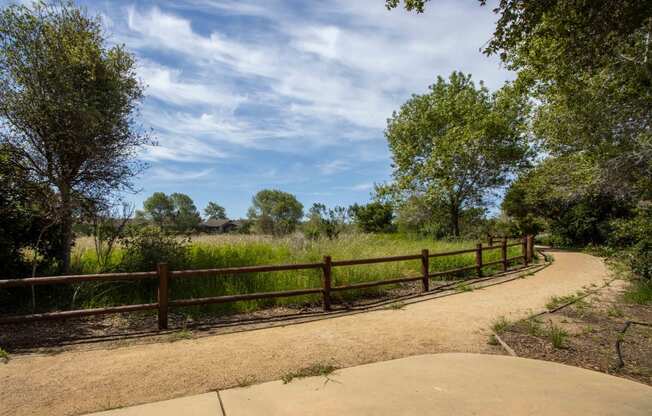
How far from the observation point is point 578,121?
415 inches

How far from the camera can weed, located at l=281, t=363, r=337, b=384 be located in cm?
396

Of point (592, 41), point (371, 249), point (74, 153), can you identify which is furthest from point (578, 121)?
point (74, 153)

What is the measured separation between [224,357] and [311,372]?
1.24m

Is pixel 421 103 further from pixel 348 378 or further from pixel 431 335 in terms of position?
pixel 348 378

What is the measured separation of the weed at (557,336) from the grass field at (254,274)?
408 cm

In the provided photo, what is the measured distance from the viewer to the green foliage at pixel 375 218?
33438 millimetres

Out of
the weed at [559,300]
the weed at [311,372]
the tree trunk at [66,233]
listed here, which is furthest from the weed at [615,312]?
the tree trunk at [66,233]

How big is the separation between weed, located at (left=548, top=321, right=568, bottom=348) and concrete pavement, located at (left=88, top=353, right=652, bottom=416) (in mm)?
715

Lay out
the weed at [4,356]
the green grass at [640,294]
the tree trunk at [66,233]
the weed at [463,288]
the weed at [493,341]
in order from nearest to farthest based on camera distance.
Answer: the weed at [4,356] < the weed at [493,341] < the green grass at [640,294] < the tree trunk at [66,233] < the weed at [463,288]

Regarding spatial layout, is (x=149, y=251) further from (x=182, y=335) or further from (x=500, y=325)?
(x=500, y=325)

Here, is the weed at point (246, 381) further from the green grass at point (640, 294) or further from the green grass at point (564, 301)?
the green grass at point (640, 294)

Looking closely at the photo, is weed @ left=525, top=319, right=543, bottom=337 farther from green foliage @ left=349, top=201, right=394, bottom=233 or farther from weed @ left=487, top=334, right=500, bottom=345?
green foliage @ left=349, top=201, right=394, bottom=233

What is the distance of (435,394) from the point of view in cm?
357

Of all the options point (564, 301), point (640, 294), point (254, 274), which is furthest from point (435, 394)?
point (640, 294)
